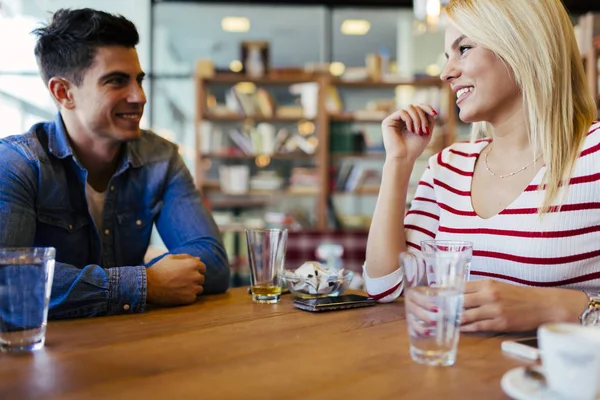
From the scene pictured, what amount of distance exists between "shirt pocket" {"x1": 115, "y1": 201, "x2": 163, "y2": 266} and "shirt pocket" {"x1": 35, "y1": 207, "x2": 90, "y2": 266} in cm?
11

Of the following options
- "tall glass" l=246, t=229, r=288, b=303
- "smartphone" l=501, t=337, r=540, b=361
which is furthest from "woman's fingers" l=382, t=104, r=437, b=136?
"smartphone" l=501, t=337, r=540, b=361

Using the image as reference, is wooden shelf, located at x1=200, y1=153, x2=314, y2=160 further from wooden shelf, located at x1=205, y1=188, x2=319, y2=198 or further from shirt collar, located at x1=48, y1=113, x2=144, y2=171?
shirt collar, located at x1=48, y1=113, x2=144, y2=171

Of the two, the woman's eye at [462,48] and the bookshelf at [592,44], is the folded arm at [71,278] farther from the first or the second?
the bookshelf at [592,44]

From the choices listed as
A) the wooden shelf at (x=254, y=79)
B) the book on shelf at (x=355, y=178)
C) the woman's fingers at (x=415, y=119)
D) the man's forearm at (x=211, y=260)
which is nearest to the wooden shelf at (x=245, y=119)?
the wooden shelf at (x=254, y=79)

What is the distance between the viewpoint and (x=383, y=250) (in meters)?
1.43

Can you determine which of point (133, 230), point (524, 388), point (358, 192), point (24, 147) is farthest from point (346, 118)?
point (524, 388)

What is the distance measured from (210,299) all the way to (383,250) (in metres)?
0.43

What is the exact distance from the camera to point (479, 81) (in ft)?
4.80

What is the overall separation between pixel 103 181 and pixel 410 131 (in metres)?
0.99

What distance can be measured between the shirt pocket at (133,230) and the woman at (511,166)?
76 centimetres

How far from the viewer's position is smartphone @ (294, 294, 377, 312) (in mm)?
1246

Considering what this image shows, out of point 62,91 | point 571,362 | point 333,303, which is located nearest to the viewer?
point 571,362

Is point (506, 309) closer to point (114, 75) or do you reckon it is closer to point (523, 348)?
point (523, 348)

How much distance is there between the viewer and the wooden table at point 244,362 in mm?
738
